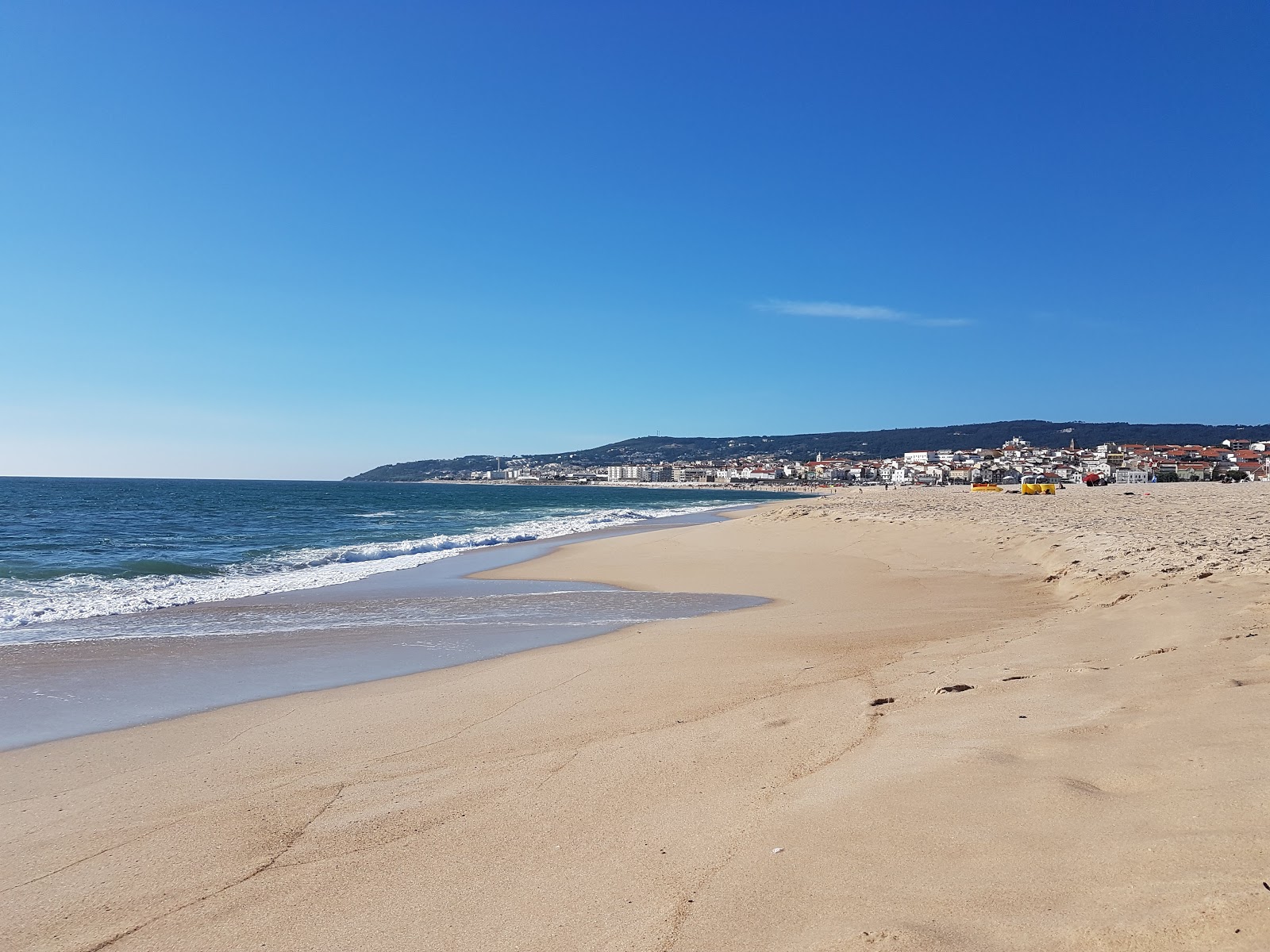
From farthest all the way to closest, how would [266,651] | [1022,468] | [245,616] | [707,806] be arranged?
[1022,468]
[245,616]
[266,651]
[707,806]

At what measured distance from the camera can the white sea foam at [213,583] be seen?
12.5 m

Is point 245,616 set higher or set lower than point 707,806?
lower

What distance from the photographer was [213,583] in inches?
624

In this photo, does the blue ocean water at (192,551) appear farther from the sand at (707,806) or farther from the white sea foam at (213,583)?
the sand at (707,806)

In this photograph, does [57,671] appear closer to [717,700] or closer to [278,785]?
[278,785]

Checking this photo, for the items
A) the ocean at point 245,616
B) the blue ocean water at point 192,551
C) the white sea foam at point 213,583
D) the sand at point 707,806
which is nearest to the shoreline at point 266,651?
the ocean at point 245,616

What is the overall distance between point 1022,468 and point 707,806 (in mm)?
136385

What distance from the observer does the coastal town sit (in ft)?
324

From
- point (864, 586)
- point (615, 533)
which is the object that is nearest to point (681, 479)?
point (615, 533)

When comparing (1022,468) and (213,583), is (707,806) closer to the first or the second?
(213,583)

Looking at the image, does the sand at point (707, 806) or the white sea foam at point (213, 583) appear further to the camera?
the white sea foam at point (213, 583)

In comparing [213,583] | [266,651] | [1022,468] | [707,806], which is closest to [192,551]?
[213,583]

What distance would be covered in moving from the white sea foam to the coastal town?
7142 centimetres

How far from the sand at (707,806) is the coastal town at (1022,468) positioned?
7900 cm
